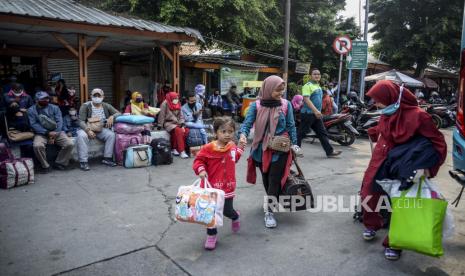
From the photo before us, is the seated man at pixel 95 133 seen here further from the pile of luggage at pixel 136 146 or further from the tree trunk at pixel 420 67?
the tree trunk at pixel 420 67

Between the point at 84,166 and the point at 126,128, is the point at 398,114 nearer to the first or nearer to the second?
the point at 126,128

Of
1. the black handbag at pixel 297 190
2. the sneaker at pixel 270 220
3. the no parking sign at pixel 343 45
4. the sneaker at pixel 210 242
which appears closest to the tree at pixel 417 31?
the no parking sign at pixel 343 45

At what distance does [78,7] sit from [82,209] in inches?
249

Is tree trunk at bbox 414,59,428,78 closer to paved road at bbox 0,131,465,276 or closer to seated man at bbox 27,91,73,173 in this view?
paved road at bbox 0,131,465,276

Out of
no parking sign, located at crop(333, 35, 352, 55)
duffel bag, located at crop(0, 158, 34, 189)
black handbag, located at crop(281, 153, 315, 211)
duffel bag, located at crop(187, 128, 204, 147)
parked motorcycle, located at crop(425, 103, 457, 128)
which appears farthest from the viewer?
parked motorcycle, located at crop(425, 103, 457, 128)

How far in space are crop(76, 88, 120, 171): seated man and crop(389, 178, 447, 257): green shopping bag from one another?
515cm

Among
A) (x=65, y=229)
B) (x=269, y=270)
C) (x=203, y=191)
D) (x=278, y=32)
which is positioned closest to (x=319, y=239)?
(x=269, y=270)

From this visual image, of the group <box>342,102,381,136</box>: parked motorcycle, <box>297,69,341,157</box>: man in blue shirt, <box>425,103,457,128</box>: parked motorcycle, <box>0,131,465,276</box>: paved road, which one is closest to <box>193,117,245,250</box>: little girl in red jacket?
<box>0,131,465,276</box>: paved road

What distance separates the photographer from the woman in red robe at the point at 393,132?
10.3ft

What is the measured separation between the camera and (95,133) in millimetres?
6961

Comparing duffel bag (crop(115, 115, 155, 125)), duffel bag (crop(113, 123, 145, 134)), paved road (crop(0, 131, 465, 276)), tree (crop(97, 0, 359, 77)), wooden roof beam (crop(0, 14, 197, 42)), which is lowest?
paved road (crop(0, 131, 465, 276))

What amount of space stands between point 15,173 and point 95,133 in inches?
70.9

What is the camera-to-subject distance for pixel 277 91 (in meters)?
3.90

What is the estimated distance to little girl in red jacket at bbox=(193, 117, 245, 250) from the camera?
3.55 meters
